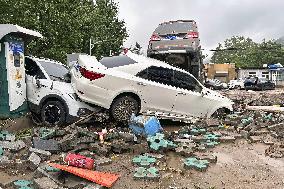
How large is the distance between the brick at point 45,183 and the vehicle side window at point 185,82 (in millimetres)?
5310

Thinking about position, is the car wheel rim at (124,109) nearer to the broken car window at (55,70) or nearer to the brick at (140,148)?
the broken car window at (55,70)

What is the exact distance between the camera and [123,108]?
31.1 ft

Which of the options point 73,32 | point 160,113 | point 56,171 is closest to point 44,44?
point 73,32

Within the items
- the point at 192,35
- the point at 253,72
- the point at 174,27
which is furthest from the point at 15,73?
the point at 253,72

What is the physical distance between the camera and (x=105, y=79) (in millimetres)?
9289

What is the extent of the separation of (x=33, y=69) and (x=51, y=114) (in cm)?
142

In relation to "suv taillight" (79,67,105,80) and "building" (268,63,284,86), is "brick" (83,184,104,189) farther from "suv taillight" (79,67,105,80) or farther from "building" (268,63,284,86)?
"building" (268,63,284,86)

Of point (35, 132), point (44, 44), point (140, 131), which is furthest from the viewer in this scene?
point (44, 44)

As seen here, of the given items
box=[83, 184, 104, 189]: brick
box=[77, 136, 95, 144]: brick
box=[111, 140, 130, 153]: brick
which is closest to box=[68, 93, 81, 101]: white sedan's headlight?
box=[77, 136, 95, 144]: brick

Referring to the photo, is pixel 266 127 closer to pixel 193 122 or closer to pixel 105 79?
pixel 193 122

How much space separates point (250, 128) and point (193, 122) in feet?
4.96

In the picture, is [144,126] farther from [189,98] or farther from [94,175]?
[189,98]

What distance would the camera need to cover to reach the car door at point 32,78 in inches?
383

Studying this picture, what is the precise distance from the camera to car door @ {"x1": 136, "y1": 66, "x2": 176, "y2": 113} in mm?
9555
